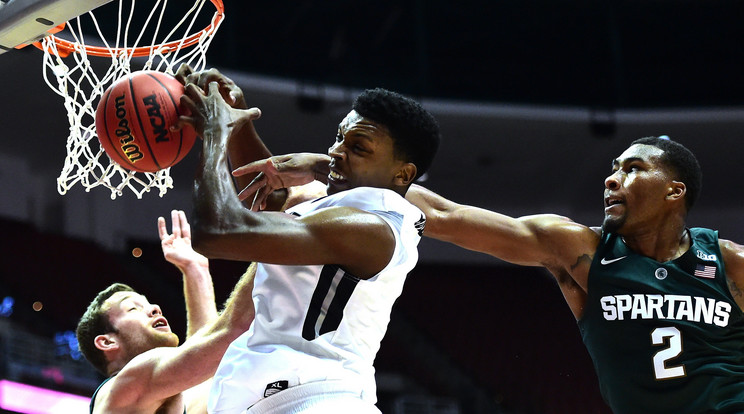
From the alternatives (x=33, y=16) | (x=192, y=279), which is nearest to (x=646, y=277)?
(x=192, y=279)

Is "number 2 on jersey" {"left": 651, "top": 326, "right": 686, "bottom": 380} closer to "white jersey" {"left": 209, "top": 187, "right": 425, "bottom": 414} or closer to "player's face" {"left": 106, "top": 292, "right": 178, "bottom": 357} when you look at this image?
"white jersey" {"left": 209, "top": 187, "right": 425, "bottom": 414}

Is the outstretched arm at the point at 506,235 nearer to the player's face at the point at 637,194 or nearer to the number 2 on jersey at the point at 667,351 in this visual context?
the player's face at the point at 637,194

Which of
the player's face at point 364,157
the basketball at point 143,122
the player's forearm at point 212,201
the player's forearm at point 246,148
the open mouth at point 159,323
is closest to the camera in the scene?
the player's forearm at point 212,201

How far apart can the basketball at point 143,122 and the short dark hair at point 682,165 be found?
171 cm

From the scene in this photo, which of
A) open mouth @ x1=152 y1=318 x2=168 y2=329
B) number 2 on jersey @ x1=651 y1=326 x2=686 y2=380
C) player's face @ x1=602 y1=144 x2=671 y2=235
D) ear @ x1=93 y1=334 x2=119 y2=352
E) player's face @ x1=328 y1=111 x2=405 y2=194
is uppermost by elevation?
player's face @ x1=328 y1=111 x2=405 y2=194

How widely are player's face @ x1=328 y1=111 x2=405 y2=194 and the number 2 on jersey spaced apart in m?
1.25

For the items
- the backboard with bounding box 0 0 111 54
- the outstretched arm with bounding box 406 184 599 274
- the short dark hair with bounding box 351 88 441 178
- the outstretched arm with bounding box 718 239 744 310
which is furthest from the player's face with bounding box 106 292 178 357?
the outstretched arm with bounding box 718 239 744 310

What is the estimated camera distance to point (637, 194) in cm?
323

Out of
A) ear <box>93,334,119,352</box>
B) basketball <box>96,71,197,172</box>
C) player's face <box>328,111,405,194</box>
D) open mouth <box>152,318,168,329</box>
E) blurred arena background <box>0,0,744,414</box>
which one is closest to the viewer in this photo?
player's face <box>328,111,405,194</box>

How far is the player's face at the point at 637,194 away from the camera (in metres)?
3.22

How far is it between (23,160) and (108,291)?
14.4ft

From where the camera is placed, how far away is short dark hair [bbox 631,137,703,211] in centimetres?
329

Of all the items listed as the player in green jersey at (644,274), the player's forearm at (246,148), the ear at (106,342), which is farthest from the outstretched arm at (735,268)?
the ear at (106,342)

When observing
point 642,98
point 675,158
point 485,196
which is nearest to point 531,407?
point 485,196
